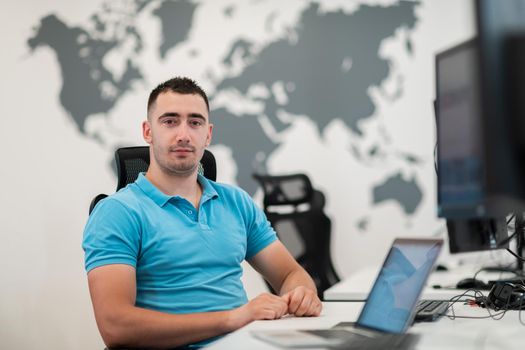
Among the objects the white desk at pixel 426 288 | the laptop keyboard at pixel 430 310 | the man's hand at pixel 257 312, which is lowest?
the white desk at pixel 426 288

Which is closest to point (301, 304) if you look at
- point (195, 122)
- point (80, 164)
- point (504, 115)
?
point (195, 122)

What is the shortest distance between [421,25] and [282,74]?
0.84m

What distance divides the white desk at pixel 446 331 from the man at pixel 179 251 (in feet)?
0.24

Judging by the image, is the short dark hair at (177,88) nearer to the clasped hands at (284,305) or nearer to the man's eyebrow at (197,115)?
the man's eyebrow at (197,115)

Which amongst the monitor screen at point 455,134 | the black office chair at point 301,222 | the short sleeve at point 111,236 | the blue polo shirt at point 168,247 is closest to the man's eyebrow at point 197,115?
the blue polo shirt at point 168,247

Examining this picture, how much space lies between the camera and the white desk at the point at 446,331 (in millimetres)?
1250

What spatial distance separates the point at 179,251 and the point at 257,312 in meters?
0.30

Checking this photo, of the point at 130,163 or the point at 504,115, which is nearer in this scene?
the point at 504,115

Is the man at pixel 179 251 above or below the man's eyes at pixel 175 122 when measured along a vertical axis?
below

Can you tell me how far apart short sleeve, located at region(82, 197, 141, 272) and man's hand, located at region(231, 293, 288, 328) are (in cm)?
30

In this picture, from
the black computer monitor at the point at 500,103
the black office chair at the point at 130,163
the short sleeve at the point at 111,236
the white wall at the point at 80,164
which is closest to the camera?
the black computer monitor at the point at 500,103

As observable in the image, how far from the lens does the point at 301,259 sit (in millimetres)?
3418

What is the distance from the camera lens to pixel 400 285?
126cm

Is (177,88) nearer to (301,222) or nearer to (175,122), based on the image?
(175,122)
